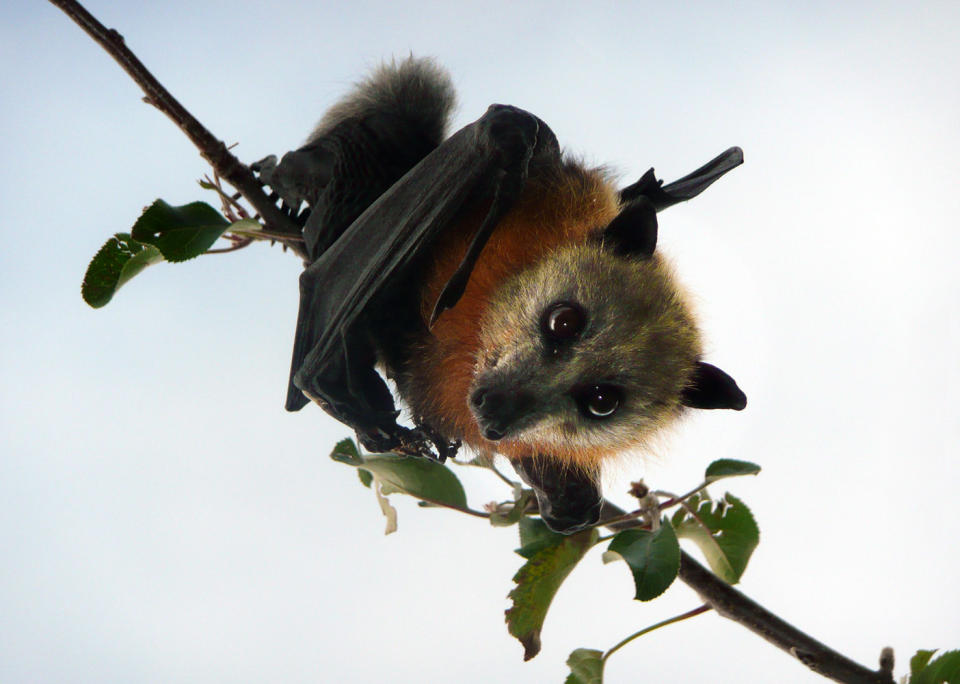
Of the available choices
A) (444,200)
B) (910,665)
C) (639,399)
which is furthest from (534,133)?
(910,665)

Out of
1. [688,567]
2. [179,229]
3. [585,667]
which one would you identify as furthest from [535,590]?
[179,229]

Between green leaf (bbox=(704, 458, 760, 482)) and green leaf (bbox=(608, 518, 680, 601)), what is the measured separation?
0.79 ft

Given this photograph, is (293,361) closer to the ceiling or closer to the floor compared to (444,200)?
closer to the floor

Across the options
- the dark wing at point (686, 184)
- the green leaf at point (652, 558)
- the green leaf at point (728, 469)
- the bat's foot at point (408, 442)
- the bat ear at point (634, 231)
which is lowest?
the green leaf at point (652, 558)

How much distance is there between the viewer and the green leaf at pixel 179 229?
6.81 feet

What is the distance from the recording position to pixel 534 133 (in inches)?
82.3

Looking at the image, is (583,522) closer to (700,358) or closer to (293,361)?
(700,358)

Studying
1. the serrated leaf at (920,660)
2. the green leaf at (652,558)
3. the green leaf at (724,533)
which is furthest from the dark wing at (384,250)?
the serrated leaf at (920,660)

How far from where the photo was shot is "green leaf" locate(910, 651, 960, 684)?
183cm

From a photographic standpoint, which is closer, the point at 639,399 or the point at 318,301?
the point at 639,399

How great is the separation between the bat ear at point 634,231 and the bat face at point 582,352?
0.03m

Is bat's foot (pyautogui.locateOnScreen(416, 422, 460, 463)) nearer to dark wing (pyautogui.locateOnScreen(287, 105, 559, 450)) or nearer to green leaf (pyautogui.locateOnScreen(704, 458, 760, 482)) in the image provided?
dark wing (pyautogui.locateOnScreen(287, 105, 559, 450))

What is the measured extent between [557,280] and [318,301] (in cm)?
76

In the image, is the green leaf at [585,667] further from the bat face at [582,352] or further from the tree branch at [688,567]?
the bat face at [582,352]
